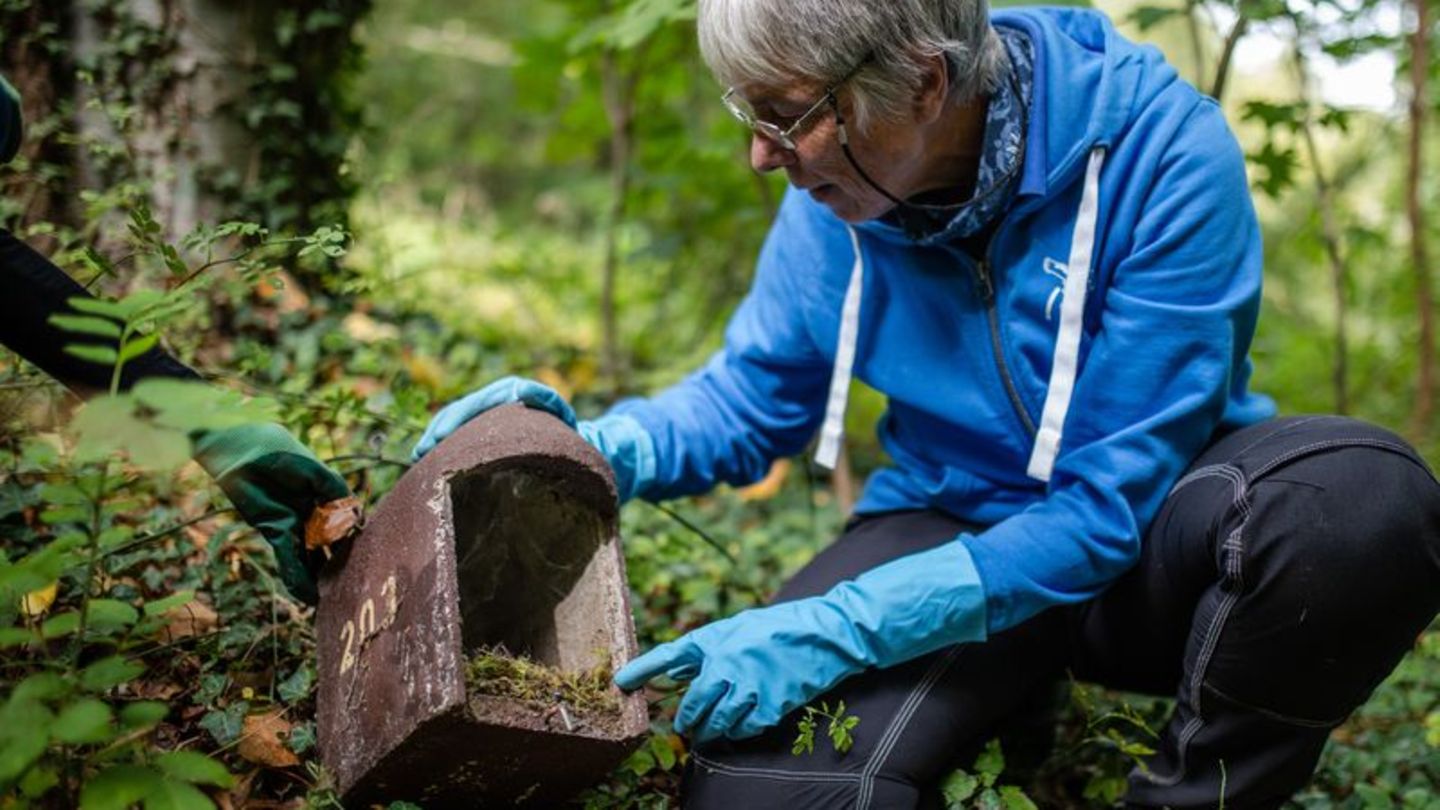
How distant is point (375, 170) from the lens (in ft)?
13.8

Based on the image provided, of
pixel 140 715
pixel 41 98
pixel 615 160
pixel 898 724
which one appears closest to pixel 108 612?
pixel 140 715

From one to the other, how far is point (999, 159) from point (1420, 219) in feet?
9.19

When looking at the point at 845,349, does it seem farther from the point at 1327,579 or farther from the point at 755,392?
the point at 1327,579

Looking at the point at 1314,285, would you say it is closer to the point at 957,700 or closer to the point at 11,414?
the point at 957,700

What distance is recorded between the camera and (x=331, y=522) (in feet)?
6.60

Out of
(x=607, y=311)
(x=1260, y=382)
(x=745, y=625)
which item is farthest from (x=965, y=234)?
(x=1260, y=382)

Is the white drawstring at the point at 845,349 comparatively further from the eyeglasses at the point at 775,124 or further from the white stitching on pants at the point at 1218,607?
the white stitching on pants at the point at 1218,607

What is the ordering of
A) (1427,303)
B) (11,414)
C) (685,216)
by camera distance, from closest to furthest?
(11,414), (1427,303), (685,216)

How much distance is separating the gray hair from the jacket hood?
0.54 feet

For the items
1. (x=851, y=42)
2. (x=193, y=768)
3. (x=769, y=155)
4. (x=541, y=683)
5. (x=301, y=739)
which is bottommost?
(x=301, y=739)

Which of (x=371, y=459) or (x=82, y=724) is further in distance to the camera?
(x=371, y=459)

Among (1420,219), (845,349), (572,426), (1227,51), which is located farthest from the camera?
(1420,219)

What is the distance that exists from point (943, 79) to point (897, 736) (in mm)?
1095

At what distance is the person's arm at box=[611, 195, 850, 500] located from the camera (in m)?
2.44
